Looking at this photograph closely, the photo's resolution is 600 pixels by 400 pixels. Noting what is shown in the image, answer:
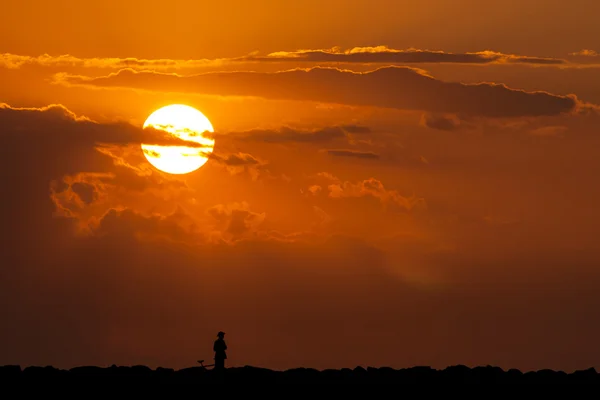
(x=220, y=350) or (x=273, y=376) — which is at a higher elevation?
(x=273, y=376)

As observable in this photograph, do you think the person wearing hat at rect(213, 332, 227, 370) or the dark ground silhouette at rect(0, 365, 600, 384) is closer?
the person wearing hat at rect(213, 332, 227, 370)

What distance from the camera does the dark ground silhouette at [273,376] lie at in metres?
49.2

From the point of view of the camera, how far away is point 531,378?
2089 inches

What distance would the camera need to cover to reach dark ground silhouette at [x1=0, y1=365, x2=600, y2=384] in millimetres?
49188

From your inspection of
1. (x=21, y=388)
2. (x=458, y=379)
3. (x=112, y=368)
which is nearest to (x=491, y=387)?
(x=458, y=379)

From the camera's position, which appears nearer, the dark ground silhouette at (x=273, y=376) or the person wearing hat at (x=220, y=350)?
the person wearing hat at (x=220, y=350)

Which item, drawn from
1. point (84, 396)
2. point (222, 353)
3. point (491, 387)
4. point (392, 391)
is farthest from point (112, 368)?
point (491, 387)

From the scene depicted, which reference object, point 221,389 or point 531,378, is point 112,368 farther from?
point 531,378

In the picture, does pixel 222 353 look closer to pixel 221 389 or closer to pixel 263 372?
pixel 221 389

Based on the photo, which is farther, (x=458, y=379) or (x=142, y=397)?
(x=458, y=379)

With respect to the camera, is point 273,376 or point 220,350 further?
point 273,376

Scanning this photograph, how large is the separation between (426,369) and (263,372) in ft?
24.9

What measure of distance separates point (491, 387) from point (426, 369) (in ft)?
11.0

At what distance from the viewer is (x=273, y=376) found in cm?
5041
